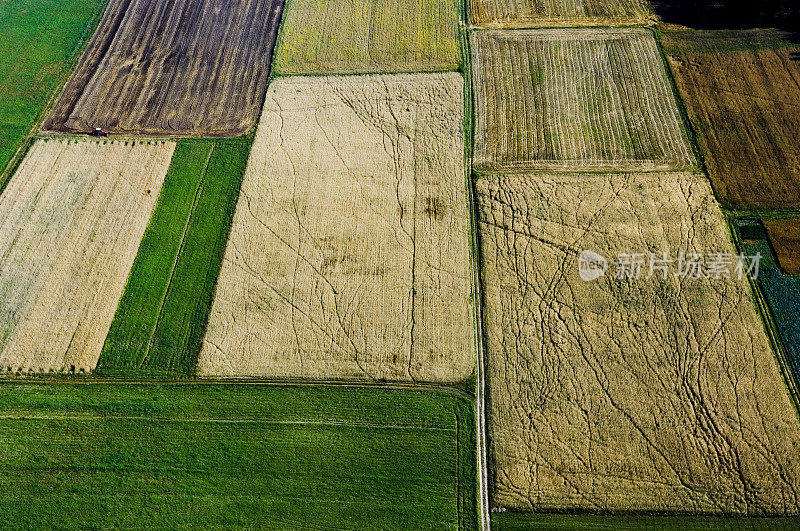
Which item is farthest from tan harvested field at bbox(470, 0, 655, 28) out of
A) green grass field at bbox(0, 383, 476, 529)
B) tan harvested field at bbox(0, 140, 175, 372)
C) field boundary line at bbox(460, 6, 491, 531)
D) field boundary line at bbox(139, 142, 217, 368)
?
green grass field at bbox(0, 383, 476, 529)

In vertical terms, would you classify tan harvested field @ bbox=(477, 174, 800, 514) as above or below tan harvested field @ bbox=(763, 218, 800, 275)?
below

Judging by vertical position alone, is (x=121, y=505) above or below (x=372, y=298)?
below

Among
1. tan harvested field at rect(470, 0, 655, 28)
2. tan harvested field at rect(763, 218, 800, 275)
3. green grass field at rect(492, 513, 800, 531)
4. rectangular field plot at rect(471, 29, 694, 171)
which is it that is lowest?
green grass field at rect(492, 513, 800, 531)

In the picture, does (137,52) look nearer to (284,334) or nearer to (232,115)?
(232,115)

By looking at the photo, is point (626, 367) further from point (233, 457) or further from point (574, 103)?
point (233, 457)

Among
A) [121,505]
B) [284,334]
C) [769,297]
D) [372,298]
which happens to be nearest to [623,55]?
[769,297]

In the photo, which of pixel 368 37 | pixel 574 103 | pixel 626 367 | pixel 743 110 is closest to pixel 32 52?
pixel 368 37

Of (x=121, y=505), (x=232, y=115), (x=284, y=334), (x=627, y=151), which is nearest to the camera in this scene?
(x=121, y=505)

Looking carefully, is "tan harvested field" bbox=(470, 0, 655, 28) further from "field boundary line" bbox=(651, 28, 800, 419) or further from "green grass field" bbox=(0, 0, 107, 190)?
"green grass field" bbox=(0, 0, 107, 190)
